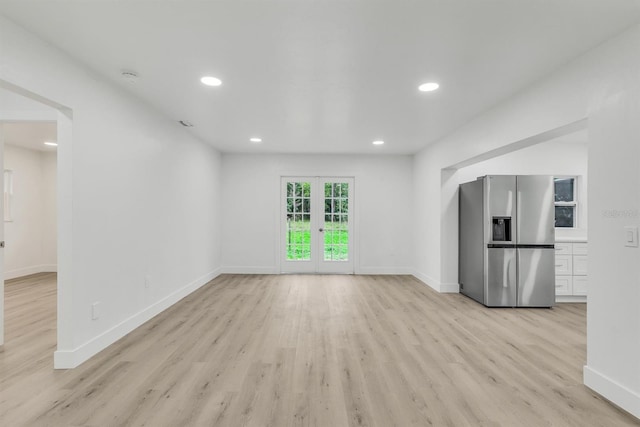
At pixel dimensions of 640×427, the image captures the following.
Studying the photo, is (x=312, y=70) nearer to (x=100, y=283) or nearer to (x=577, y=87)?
(x=577, y=87)

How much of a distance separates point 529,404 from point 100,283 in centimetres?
344

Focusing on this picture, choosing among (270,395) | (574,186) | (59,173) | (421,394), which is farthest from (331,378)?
(574,186)

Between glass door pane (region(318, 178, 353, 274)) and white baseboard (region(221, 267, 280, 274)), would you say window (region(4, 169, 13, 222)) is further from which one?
glass door pane (region(318, 178, 353, 274))

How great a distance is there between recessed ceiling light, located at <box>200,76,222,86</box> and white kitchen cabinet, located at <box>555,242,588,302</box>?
493cm

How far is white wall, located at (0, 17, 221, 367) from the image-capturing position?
235cm

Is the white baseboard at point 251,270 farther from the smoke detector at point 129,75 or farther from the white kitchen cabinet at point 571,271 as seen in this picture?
the white kitchen cabinet at point 571,271

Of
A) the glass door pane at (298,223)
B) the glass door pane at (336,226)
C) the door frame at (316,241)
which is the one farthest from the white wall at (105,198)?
the glass door pane at (336,226)

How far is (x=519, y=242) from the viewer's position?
4234 millimetres

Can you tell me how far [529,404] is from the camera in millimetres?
2068

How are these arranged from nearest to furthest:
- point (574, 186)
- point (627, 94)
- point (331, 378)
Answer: point (627, 94), point (331, 378), point (574, 186)

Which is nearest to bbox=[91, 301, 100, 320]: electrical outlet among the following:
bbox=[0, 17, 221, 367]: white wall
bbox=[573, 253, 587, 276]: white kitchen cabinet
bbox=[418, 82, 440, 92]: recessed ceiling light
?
bbox=[0, 17, 221, 367]: white wall

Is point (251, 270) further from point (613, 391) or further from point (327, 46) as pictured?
point (613, 391)

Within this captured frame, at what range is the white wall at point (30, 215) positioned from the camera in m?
5.86

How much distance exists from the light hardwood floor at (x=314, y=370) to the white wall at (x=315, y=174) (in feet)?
7.38
